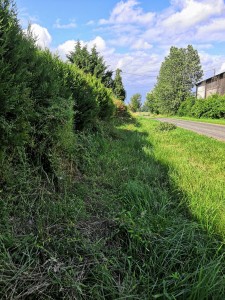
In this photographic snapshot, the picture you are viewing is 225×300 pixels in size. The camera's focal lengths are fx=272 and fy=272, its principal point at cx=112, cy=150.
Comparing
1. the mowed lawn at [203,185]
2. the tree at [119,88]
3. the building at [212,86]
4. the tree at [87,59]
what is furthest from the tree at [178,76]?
the mowed lawn at [203,185]

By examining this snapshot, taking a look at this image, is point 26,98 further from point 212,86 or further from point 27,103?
point 212,86

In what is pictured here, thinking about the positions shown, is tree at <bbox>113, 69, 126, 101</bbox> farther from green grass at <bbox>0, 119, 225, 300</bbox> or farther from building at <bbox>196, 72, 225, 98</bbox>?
green grass at <bbox>0, 119, 225, 300</bbox>

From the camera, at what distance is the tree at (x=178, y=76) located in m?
57.1

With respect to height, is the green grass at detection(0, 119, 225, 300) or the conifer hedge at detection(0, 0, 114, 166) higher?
the conifer hedge at detection(0, 0, 114, 166)

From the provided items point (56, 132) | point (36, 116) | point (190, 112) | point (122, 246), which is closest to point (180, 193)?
point (122, 246)

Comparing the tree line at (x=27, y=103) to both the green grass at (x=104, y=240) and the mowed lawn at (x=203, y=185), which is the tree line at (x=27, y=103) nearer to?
the green grass at (x=104, y=240)

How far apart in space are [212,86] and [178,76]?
9.38m

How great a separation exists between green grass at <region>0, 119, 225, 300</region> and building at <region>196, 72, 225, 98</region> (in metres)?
46.6

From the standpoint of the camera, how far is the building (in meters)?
46.2

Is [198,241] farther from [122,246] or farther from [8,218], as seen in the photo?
[8,218]

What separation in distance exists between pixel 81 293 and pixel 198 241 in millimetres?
1344

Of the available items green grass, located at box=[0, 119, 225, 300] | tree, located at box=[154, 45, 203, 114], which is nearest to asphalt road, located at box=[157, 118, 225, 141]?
green grass, located at box=[0, 119, 225, 300]

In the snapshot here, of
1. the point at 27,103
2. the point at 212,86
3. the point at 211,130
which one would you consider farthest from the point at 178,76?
the point at 27,103

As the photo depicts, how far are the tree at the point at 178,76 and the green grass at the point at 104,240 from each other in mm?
A: 54920
